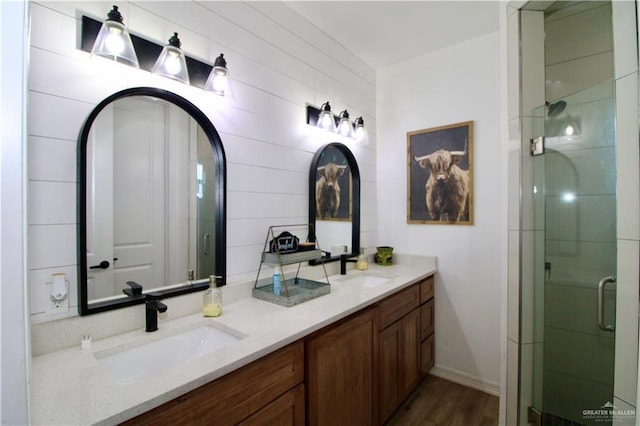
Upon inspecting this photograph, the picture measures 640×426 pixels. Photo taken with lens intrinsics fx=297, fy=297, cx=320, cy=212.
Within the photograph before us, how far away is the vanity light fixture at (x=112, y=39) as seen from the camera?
111 cm

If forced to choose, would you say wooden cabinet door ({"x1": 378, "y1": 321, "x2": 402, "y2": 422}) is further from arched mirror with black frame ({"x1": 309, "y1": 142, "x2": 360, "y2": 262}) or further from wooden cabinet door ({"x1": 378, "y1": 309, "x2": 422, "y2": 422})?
arched mirror with black frame ({"x1": 309, "y1": 142, "x2": 360, "y2": 262})

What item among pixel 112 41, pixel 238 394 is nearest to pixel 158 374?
pixel 238 394

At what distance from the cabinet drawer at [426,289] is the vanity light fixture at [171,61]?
2107mm

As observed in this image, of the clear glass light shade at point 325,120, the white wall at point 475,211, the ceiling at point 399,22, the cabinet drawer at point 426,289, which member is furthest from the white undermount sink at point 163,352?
the ceiling at point 399,22

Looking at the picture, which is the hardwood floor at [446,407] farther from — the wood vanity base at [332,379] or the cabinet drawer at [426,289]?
the cabinet drawer at [426,289]

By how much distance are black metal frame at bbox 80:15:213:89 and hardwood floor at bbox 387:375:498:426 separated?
2365 mm

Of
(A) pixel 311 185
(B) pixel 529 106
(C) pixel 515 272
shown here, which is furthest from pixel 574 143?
(A) pixel 311 185

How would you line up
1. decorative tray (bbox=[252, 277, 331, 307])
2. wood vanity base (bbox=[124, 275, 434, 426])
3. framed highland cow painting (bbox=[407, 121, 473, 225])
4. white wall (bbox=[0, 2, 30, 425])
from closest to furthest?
white wall (bbox=[0, 2, 30, 425]) < wood vanity base (bbox=[124, 275, 434, 426]) < decorative tray (bbox=[252, 277, 331, 307]) < framed highland cow painting (bbox=[407, 121, 473, 225])

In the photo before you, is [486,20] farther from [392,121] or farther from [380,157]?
[380,157]

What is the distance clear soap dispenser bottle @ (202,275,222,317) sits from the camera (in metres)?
1.37

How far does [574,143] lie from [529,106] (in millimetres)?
324

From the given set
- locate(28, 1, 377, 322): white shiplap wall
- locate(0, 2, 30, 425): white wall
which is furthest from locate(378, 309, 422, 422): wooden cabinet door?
locate(0, 2, 30, 425): white wall

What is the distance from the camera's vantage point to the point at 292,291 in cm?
173

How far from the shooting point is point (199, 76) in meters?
1.48
